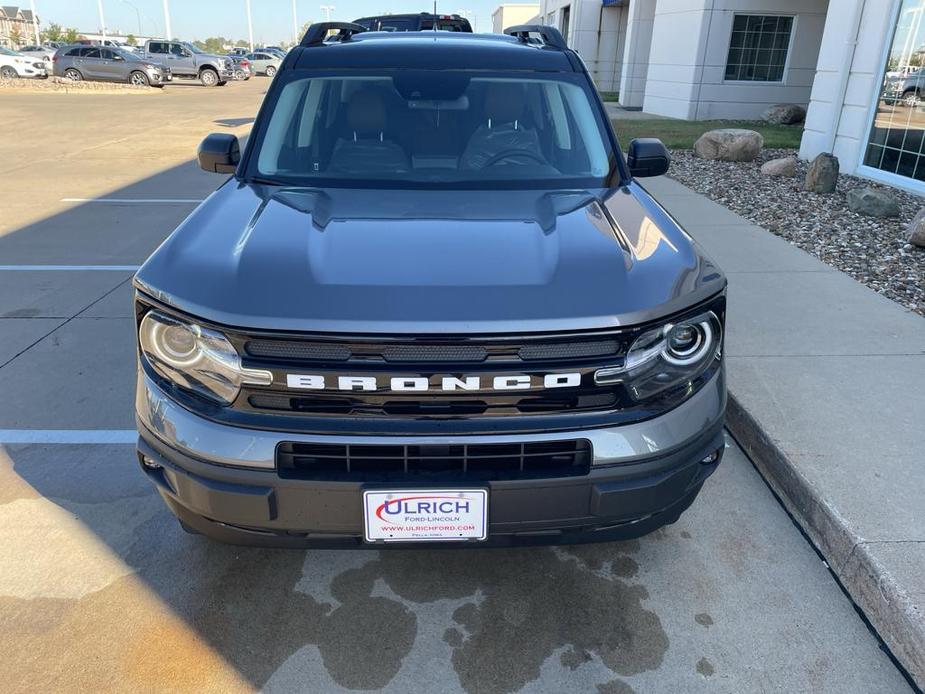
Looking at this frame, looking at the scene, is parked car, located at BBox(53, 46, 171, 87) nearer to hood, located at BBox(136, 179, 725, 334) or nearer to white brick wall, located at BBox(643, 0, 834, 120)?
white brick wall, located at BBox(643, 0, 834, 120)

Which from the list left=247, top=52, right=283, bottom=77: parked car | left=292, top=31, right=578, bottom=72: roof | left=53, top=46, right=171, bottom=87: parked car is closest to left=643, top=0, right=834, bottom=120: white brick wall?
left=292, top=31, right=578, bottom=72: roof

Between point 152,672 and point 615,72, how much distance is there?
99.8 ft

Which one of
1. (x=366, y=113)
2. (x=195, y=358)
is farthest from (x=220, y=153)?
(x=195, y=358)

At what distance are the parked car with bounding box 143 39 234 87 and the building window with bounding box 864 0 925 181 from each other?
33844 mm

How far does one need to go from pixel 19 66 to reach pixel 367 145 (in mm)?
36329

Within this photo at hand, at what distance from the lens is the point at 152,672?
2.24 metres

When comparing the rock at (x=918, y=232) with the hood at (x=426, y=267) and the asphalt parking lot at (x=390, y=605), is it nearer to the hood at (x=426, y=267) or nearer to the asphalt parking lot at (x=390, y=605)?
the asphalt parking lot at (x=390, y=605)

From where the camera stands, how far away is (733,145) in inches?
445

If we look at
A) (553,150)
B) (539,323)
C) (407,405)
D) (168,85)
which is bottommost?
(168,85)

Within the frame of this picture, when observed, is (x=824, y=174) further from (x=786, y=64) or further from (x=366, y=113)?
(x=786, y=64)

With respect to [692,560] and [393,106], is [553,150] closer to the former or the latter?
[393,106]

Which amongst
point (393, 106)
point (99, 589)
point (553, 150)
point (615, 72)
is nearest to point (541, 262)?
point (553, 150)

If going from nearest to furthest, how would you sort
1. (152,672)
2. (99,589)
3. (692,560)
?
(152,672), (99,589), (692,560)

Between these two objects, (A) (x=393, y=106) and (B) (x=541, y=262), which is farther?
(A) (x=393, y=106)
